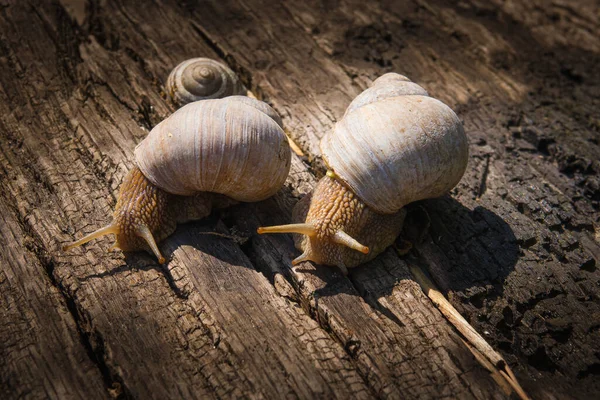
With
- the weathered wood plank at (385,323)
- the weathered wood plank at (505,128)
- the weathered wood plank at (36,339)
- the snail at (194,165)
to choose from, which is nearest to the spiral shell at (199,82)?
the weathered wood plank at (505,128)

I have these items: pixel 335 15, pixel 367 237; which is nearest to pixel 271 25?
pixel 335 15

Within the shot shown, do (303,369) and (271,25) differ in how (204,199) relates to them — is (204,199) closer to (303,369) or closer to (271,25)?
(303,369)

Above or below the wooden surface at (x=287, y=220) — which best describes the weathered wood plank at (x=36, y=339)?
below

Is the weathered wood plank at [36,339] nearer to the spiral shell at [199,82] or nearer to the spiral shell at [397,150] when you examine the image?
the spiral shell at [199,82]

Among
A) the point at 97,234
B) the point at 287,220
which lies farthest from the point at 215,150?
the point at 97,234

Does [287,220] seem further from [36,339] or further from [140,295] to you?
[36,339]

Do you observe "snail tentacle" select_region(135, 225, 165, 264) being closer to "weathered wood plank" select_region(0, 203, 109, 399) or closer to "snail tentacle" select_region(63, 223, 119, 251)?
"snail tentacle" select_region(63, 223, 119, 251)

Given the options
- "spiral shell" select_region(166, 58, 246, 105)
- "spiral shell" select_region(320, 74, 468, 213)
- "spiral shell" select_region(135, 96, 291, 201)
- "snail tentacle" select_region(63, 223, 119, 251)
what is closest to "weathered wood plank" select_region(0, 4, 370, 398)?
"snail tentacle" select_region(63, 223, 119, 251)
